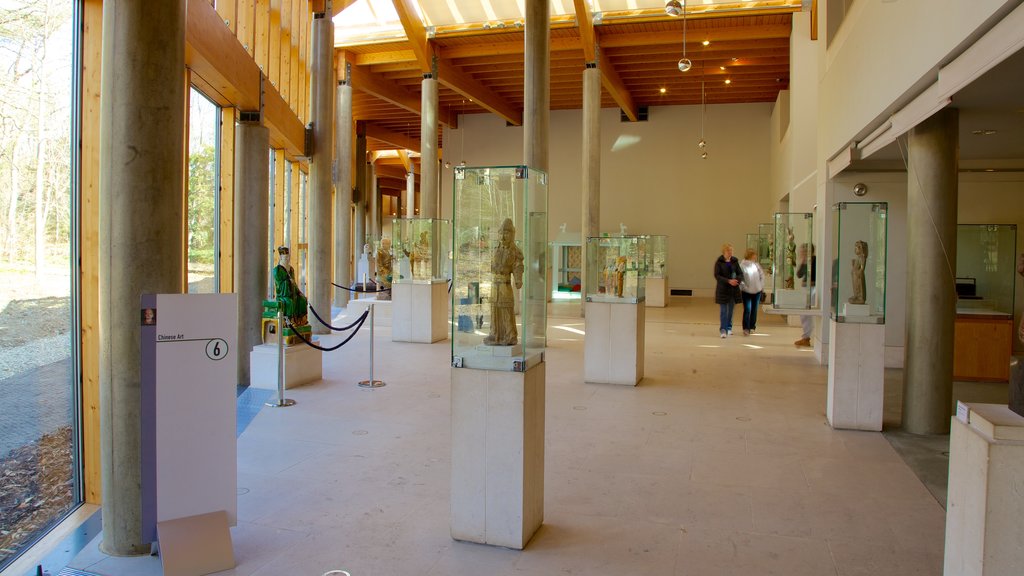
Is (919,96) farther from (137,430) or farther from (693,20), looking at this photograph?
(693,20)

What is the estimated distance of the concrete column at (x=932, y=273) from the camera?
7.00 meters

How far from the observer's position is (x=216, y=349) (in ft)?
13.6

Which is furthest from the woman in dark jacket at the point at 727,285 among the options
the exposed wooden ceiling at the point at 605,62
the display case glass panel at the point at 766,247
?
the exposed wooden ceiling at the point at 605,62

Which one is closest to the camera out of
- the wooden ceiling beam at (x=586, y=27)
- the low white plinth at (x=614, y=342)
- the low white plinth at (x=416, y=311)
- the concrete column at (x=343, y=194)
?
the low white plinth at (x=614, y=342)

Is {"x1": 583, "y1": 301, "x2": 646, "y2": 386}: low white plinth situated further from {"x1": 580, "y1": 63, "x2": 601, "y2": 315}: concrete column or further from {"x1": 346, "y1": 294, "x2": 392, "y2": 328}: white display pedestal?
{"x1": 580, "y1": 63, "x2": 601, "y2": 315}: concrete column

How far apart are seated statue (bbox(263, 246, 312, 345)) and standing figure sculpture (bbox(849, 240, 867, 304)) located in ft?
21.8

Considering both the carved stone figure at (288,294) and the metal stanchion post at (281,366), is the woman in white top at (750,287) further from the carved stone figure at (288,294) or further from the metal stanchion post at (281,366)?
the metal stanchion post at (281,366)

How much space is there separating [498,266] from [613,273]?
17.7 feet

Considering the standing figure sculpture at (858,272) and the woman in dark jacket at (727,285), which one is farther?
the woman in dark jacket at (727,285)

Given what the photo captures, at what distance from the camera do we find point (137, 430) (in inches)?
161

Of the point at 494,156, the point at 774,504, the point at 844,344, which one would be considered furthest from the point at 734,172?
the point at 774,504

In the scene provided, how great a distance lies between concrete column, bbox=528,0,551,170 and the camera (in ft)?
46.3

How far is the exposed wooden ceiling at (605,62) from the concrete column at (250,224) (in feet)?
29.2

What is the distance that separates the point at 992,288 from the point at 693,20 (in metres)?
11.3
